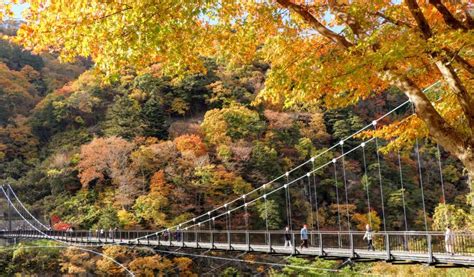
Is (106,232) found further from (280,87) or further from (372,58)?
(372,58)

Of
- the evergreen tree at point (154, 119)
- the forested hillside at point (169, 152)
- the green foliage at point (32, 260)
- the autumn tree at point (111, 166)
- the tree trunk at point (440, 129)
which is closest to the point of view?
the tree trunk at point (440, 129)

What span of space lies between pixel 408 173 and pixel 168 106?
18.6m

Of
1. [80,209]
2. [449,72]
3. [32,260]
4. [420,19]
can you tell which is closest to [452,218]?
[449,72]

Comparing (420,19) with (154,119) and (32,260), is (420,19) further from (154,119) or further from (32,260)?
(154,119)

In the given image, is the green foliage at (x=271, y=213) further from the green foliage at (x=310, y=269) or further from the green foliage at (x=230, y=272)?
the green foliage at (x=310, y=269)

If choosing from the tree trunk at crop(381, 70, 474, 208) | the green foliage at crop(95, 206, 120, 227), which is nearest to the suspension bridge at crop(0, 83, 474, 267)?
the green foliage at crop(95, 206, 120, 227)

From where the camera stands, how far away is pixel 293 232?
13414 mm

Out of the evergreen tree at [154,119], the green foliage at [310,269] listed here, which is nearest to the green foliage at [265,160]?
the evergreen tree at [154,119]

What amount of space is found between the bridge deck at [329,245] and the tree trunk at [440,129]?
11.8 ft

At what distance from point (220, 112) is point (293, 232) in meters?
18.5

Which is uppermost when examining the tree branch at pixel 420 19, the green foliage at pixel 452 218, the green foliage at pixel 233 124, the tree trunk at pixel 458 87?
the green foliage at pixel 233 124

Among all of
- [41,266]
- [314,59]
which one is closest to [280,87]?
[314,59]

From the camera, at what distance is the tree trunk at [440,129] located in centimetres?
523

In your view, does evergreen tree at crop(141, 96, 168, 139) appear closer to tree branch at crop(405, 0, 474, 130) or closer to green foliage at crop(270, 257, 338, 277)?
green foliage at crop(270, 257, 338, 277)
